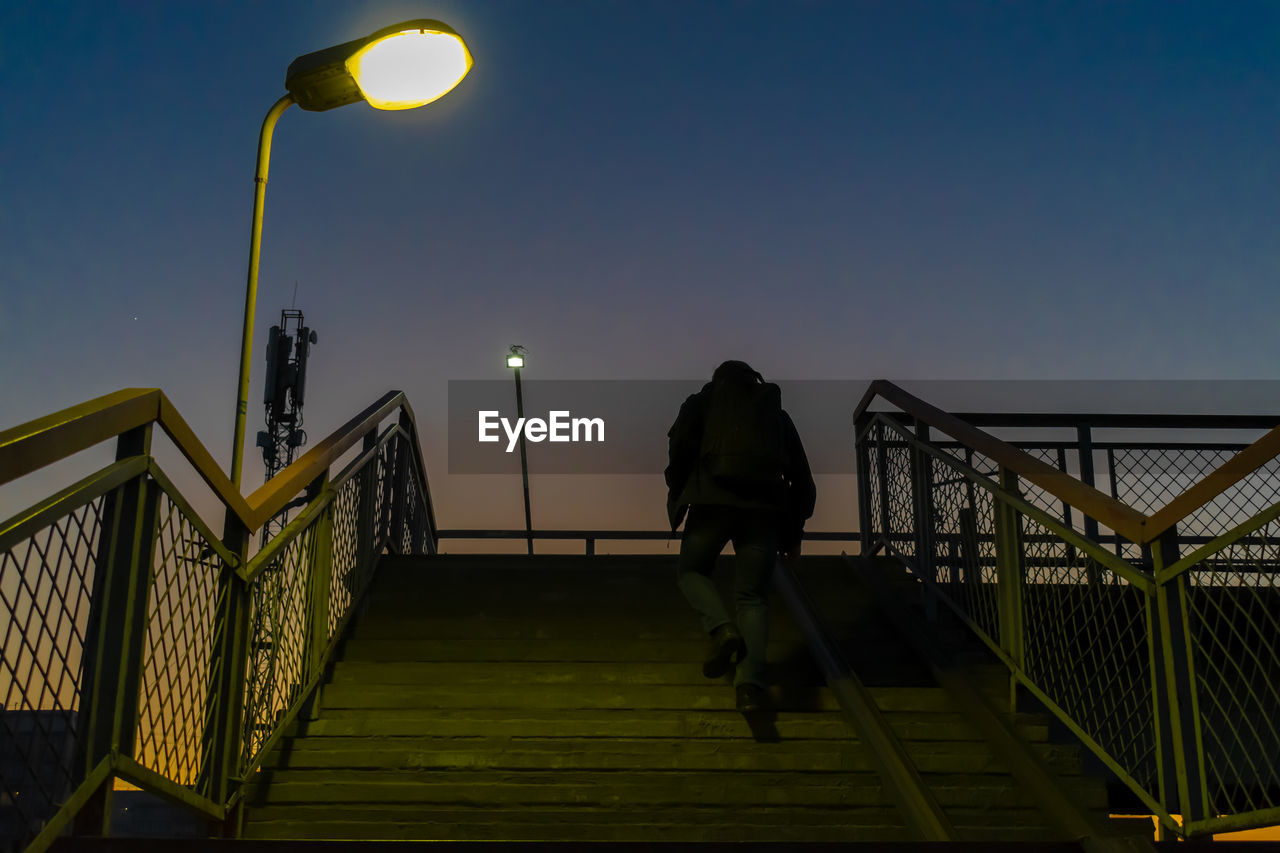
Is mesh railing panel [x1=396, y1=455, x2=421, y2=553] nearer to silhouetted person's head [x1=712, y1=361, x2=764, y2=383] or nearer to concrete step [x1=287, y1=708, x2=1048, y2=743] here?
concrete step [x1=287, y1=708, x2=1048, y2=743]

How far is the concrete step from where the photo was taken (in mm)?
4371

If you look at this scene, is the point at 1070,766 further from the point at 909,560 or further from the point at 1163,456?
the point at 1163,456

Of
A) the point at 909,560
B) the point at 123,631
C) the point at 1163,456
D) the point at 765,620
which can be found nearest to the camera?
the point at 123,631

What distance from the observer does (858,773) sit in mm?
4105

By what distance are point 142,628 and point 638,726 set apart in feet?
7.15

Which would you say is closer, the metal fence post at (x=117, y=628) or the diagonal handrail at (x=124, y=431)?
the diagonal handrail at (x=124, y=431)

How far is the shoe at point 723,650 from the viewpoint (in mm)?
4469

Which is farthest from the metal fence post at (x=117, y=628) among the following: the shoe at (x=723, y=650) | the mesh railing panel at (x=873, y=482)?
the mesh railing panel at (x=873, y=482)

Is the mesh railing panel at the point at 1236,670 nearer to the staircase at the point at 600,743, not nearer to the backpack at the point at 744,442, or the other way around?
the staircase at the point at 600,743

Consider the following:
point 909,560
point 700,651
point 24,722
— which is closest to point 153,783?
point 24,722

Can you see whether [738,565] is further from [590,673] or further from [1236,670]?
[1236,670]

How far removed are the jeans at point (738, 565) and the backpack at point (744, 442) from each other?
0.45ft

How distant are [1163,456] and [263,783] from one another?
5.90 m

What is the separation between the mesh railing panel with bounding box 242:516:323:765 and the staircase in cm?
25
